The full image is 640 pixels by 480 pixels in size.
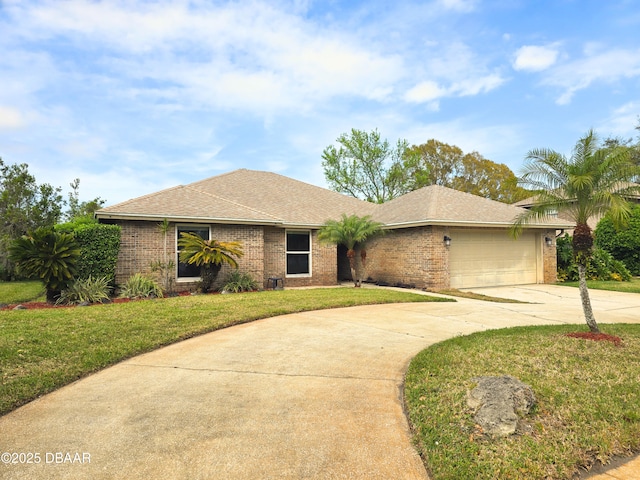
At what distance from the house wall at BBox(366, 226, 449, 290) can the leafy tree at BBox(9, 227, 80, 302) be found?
1095 centimetres

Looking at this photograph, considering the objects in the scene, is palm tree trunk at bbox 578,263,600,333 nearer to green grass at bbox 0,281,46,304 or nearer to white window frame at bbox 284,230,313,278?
white window frame at bbox 284,230,313,278

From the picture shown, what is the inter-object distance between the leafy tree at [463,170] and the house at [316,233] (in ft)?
84.2

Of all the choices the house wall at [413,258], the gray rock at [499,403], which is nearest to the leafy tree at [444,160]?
the house wall at [413,258]

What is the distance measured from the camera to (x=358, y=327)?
747cm

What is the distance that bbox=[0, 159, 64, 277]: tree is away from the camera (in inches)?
819

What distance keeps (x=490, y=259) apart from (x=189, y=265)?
11591mm

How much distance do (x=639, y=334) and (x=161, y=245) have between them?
12.3 metres

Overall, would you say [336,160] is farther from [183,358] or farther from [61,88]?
[183,358]

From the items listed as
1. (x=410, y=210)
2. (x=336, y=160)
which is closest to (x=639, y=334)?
(x=410, y=210)

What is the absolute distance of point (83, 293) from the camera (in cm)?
A: 1028

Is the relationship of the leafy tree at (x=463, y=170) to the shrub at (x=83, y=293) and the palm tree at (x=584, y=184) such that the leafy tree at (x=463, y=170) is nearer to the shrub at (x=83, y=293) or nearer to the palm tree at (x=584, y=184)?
the palm tree at (x=584, y=184)

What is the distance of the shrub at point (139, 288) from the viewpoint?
36.8 feet

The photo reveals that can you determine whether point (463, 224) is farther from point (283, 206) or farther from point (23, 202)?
point (23, 202)

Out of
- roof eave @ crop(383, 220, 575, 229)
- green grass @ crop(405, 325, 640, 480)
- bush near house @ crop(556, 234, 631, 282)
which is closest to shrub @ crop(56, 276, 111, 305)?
green grass @ crop(405, 325, 640, 480)
